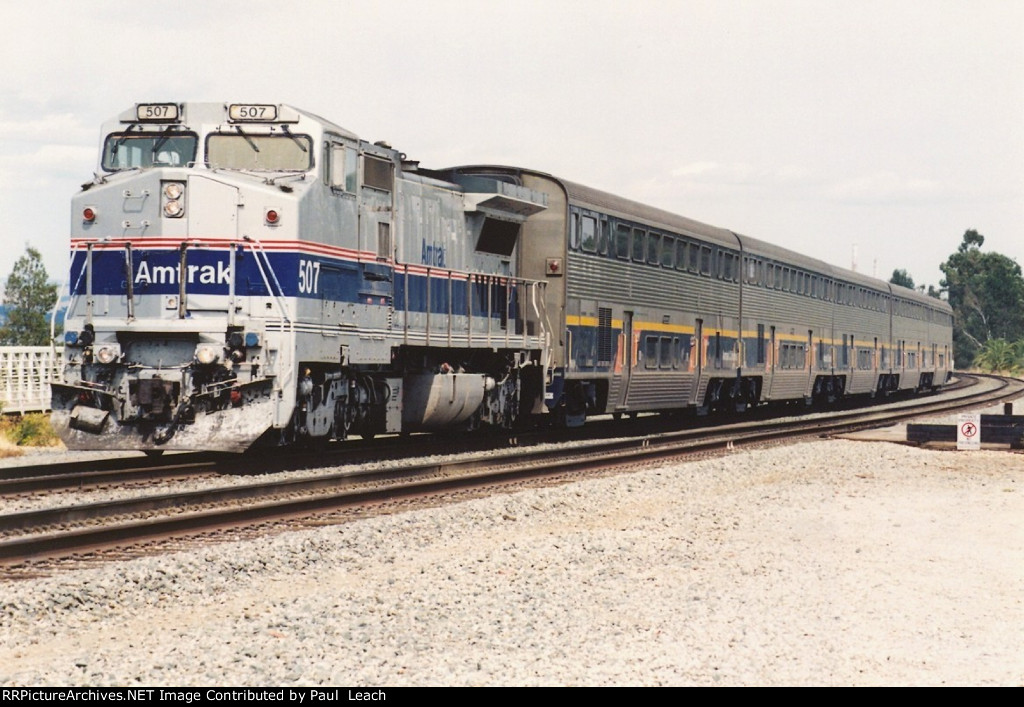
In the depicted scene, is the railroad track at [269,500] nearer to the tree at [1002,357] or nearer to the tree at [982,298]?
the tree at [1002,357]

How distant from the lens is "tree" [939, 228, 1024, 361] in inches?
3720

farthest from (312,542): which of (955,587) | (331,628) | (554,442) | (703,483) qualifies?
(554,442)

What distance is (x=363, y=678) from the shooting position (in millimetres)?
5773

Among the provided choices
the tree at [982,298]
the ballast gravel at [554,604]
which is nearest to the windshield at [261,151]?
the ballast gravel at [554,604]

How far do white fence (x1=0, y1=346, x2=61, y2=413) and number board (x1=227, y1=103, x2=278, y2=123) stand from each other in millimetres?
11367

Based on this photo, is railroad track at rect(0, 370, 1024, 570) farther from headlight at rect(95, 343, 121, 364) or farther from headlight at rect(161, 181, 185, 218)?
headlight at rect(161, 181, 185, 218)

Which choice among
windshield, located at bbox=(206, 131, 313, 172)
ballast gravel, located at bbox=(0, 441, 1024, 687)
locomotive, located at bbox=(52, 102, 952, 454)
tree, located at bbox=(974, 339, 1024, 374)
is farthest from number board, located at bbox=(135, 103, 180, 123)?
tree, located at bbox=(974, 339, 1024, 374)

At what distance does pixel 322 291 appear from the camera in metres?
14.1

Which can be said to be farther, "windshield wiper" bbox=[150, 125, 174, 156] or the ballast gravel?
"windshield wiper" bbox=[150, 125, 174, 156]

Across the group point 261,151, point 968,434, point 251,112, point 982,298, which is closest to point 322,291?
point 261,151

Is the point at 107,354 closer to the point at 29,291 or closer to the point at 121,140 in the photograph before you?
the point at 121,140

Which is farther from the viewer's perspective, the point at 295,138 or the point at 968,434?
the point at 968,434

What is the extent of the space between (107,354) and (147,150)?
2557 mm

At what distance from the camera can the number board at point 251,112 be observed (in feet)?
45.2
